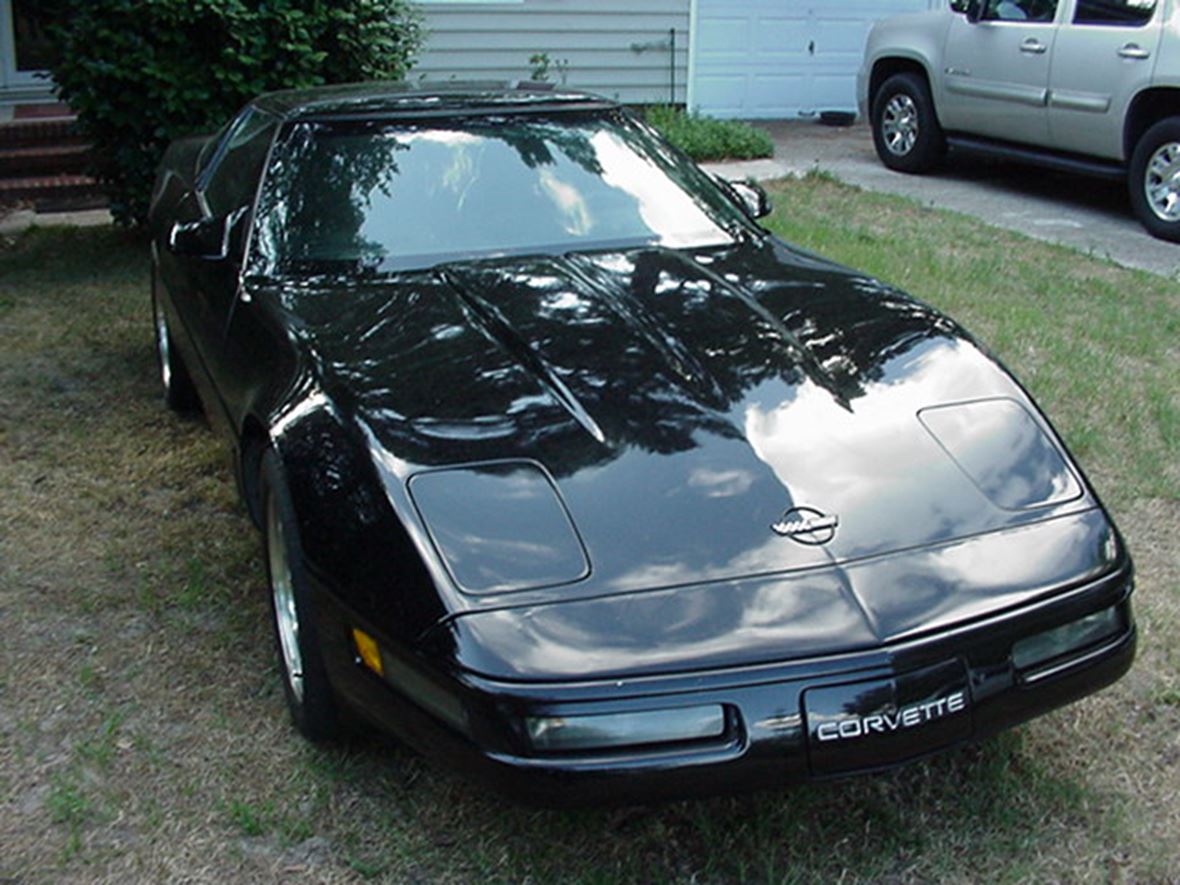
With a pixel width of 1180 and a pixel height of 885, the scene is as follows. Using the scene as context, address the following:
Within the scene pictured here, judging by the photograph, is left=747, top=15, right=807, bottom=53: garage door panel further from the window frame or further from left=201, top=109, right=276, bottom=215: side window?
left=201, top=109, right=276, bottom=215: side window

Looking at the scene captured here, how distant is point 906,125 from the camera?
34.6ft

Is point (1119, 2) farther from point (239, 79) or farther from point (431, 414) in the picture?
point (431, 414)

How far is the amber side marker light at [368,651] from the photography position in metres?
2.67

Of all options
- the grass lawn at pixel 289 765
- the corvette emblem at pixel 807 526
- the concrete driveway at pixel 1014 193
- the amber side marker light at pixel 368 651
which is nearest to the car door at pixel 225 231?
the grass lawn at pixel 289 765

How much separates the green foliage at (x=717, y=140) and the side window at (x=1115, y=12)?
2822mm

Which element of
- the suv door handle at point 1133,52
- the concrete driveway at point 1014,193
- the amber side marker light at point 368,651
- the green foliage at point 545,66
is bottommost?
the concrete driveway at point 1014,193

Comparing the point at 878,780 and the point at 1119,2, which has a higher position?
the point at 1119,2

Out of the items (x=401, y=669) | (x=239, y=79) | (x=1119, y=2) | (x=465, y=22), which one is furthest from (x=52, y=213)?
(x=401, y=669)

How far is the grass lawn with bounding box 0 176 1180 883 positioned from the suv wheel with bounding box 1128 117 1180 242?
142 inches

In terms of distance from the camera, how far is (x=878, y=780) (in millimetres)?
3076

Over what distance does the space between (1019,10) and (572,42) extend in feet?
14.6

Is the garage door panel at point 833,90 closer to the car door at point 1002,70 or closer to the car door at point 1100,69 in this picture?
the car door at point 1002,70

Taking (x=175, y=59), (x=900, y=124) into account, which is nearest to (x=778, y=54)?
(x=900, y=124)

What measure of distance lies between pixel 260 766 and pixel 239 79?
525cm
